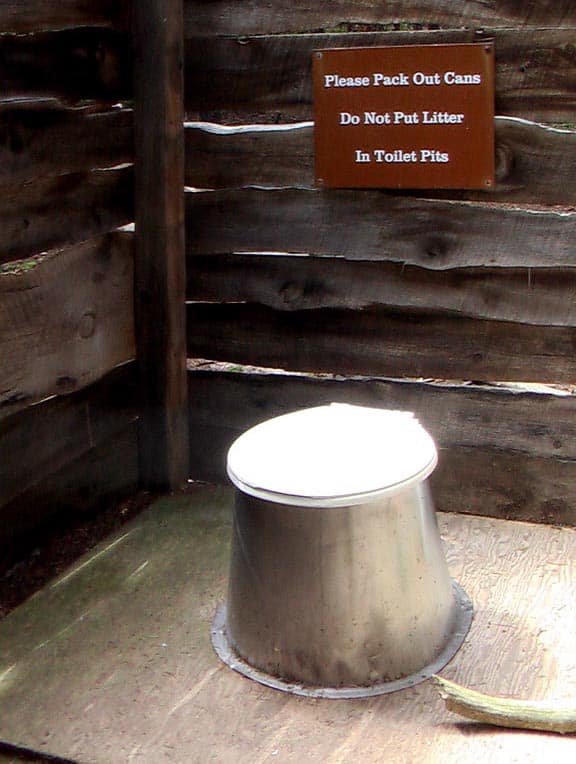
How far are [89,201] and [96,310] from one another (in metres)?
0.38

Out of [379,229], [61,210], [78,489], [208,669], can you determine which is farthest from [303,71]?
[208,669]

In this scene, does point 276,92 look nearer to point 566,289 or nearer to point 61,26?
point 61,26

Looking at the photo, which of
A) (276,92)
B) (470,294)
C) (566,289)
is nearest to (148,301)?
(276,92)

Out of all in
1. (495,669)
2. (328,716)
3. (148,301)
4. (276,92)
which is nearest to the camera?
(328,716)

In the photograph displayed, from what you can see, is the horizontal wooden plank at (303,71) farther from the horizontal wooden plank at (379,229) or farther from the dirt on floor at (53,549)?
the dirt on floor at (53,549)

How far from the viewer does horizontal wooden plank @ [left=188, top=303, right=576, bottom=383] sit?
3646 mm

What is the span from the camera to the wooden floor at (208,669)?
2.67 meters

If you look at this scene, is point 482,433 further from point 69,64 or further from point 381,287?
point 69,64

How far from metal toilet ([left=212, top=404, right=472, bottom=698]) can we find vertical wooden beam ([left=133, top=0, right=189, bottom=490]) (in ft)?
3.48

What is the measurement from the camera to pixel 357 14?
3.54m

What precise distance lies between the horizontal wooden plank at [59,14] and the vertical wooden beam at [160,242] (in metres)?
0.07

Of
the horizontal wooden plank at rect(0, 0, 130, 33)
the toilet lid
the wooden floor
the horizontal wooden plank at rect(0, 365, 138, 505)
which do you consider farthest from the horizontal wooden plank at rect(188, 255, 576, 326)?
the horizontal wooden plank at rect(0, 0, 130, 33)

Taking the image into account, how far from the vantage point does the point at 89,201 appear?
3.65 metres

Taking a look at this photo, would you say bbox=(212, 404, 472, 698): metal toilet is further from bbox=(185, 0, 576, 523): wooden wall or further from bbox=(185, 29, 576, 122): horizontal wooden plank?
bbox=(185, 29, 576, 122): horizontal wooden plank
